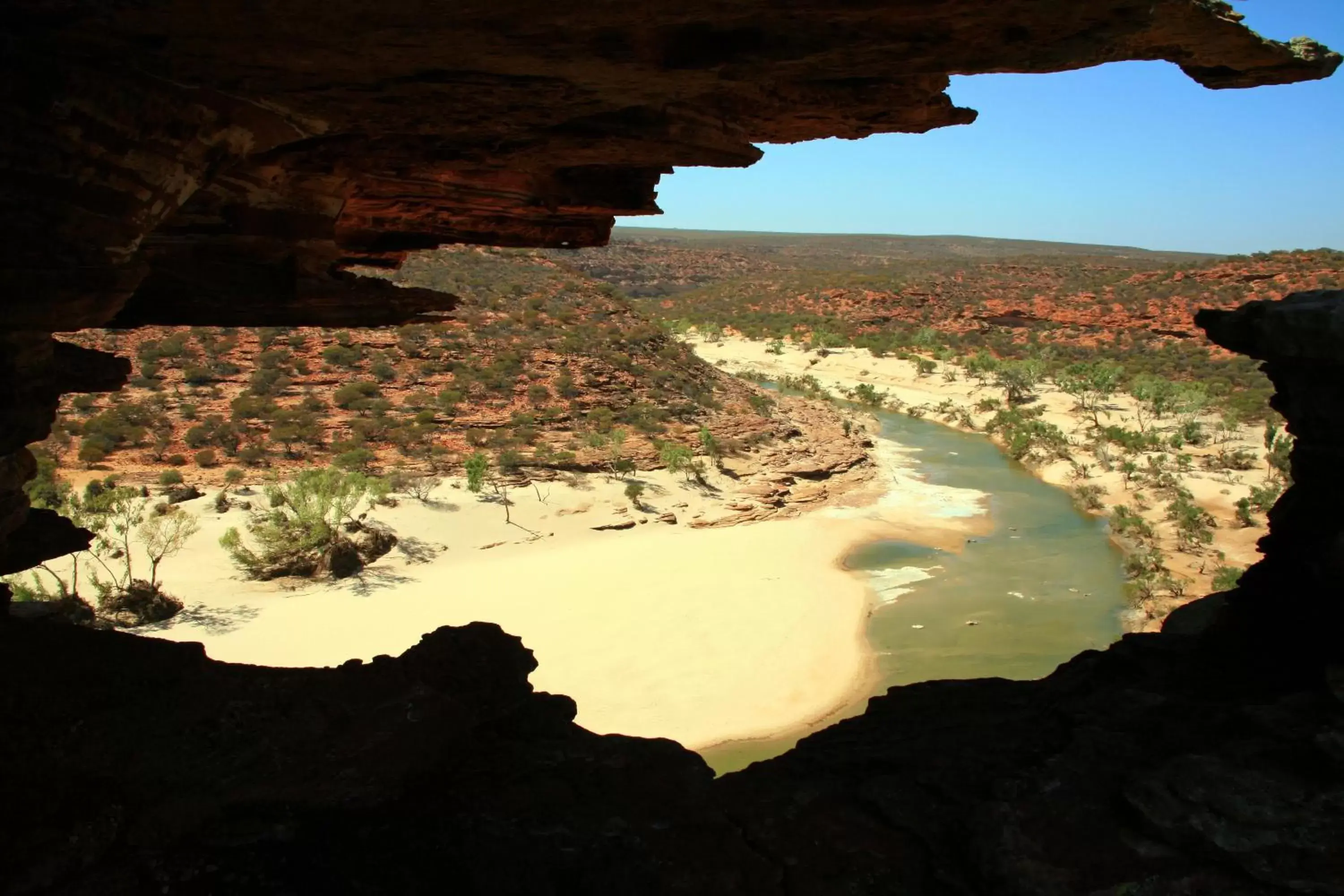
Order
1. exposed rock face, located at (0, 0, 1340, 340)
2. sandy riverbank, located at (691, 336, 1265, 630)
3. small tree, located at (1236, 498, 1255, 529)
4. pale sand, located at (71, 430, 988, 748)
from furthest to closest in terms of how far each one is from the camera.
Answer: small tree, located at (1236, 498, 1255, 529), sandy riverbank, located at (691, 336, 1265, 630), pale sand, located at (71, 430, 988, 748), exposed rock face, located at (0, 0, 1340, 340)

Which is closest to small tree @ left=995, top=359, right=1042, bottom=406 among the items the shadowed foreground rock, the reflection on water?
the reflection on water

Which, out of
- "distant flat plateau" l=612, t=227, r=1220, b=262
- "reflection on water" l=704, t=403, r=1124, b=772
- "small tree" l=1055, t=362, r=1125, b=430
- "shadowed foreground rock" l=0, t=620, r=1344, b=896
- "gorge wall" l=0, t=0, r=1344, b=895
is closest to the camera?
"shadowed foreground rock" l=0, t=620, r=1344, b=896

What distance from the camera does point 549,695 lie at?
6.12 meters

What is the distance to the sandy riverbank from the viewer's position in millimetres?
19156

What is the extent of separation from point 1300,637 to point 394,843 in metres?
5.45

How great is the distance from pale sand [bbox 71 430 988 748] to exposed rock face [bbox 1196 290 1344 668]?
842 centimetres

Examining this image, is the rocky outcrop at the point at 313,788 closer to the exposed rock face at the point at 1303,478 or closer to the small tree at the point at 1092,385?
the exposed rock face at the point at 1303,478

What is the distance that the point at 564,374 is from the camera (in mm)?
32812

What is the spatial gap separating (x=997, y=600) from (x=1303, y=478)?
13039mm

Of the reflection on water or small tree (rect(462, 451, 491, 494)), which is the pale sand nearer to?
small tree (rect(462, 451, 491, 494))

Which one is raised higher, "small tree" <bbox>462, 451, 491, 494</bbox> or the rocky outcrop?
the rocky outcrop

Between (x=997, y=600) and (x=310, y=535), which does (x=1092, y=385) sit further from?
(x=310, y=535)

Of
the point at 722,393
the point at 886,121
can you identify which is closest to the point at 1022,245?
the point at 722,393

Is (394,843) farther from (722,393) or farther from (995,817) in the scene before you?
(722,393)
